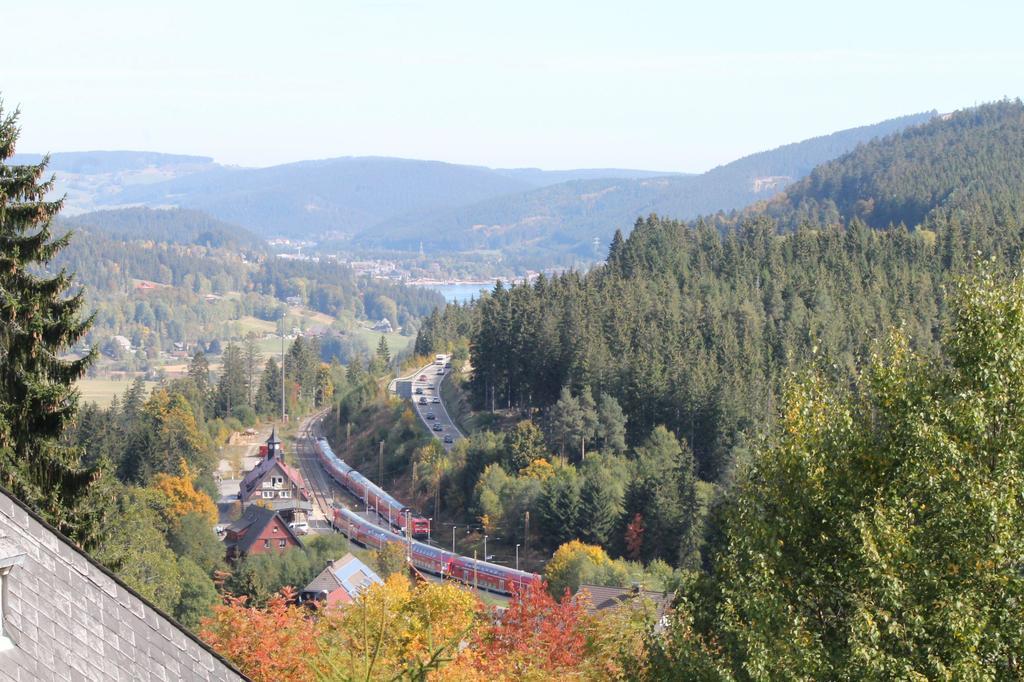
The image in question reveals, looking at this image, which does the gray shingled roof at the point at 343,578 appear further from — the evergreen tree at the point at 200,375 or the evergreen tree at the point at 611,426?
the evergreen tree at the point at 200,375

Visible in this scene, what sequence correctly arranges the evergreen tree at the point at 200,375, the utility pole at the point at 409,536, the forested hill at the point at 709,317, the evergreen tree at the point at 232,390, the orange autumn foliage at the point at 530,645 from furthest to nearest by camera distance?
the evergreen tree at the point at 200,375, the evergreen tree at the point at 232,390, the forested hill at the point at 709,317, the utility pole at the point at 409,536, the orange autumn foliage at the point at 530,645

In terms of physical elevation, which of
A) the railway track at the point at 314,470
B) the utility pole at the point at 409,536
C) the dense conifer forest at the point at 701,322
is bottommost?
the railway track at the point at 314,470

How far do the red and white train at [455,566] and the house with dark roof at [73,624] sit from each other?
47411mm

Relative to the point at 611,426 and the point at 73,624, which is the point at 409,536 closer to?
the point at 611,426

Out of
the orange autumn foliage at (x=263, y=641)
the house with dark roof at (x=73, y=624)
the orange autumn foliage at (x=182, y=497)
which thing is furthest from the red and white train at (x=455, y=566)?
the house with dark roof at (x=73, y=624)

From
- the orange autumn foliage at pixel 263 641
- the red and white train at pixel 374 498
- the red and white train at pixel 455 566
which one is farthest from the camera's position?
the red and white train at pixel 374 498

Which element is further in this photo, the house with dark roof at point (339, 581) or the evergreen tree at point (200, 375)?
the evergreen tree at point (200, 375)

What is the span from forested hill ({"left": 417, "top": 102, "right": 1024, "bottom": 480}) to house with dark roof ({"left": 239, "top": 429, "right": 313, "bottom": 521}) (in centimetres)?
1634

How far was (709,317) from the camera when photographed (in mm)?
88125

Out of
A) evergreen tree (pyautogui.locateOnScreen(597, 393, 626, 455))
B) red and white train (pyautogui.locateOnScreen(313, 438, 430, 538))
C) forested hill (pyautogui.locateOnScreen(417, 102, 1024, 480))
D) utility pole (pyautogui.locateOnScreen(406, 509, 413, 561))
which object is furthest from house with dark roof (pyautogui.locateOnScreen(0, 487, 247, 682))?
evergreen tree (pyautogui.locateOnScreen(597, 393, 626, 455))

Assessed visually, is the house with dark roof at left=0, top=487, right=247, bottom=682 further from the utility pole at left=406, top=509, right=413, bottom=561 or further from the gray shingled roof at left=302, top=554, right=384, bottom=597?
the utility pole at left=406, top=509, right=413, bottom=561

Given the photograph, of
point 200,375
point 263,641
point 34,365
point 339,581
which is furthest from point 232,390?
point 34,365

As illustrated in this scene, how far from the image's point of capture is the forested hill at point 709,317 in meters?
75.4

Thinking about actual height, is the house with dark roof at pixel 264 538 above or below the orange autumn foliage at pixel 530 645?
below
